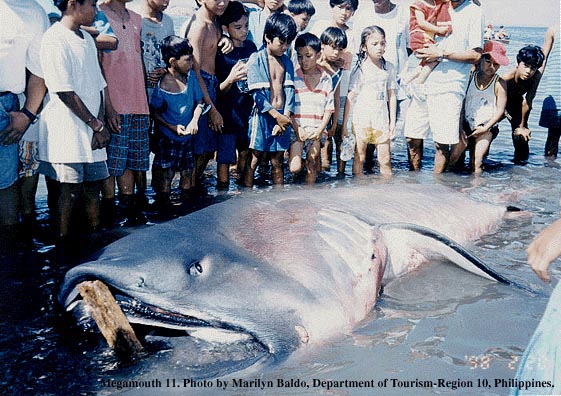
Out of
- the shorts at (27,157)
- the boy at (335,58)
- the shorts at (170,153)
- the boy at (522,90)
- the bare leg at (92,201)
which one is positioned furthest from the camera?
the boy at (522,90)

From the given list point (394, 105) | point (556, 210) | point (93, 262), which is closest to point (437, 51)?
point (394, 105)

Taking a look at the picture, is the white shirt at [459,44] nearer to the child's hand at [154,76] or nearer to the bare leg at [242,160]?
the bare leg at [242,160]

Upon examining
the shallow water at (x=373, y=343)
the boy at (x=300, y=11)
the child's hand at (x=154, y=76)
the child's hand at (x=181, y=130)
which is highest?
the boy at (x=300, y=11)

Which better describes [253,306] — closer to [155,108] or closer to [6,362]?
[6,362]

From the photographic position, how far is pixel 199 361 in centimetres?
270

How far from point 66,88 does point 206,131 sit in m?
2.09

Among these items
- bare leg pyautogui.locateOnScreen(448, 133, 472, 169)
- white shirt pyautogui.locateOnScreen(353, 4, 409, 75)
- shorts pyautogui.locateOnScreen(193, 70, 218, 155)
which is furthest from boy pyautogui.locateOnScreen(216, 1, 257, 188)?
bare leg pyautogui.locateOnScreen(448, 133, 472, 169)

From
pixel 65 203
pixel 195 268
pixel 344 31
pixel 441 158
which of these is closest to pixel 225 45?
pixel 344 31

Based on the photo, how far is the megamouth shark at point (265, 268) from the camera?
8.97ft

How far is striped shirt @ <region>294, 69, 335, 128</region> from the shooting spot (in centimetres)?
645

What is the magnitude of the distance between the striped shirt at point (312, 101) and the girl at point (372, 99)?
0.57m

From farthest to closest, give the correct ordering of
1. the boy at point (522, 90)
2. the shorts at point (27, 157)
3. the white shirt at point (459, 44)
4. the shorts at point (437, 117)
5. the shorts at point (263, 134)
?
the boy at point (522, 90) → the shorts at point (437, 117) → the white shirt at point (459, 44) → the shorts at point (263, 134) → the shorts at point (27, 157)

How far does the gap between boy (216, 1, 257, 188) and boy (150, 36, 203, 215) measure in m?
0.51

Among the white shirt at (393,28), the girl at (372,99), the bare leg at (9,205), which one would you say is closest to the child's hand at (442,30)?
the white shirt at (393,28)
